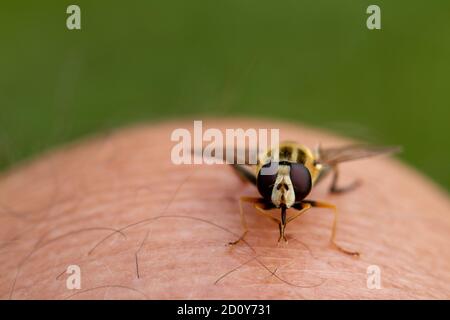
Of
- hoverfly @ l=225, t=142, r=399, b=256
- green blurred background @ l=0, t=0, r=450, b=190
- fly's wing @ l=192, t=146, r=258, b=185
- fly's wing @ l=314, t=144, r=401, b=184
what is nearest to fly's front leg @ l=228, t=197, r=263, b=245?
hoverfly @ l=225, t=142, r=399, b=256

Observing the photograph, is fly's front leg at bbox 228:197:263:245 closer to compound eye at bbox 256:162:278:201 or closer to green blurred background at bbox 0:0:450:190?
compound eye at bbox 256:162:278:201

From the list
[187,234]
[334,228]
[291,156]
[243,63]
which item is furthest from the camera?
[243,63]

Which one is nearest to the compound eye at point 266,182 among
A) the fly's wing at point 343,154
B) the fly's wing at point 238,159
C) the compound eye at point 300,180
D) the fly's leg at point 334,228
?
the compound eye at point 300,180

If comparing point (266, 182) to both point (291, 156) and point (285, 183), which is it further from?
point (291, 156)

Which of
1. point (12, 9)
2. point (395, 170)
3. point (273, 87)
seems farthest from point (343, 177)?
point (12, 9)

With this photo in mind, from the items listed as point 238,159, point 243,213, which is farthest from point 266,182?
point 238,159
